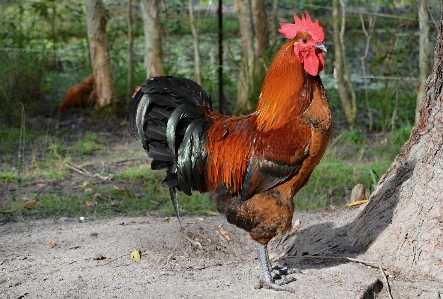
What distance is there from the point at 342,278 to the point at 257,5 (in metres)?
6.15

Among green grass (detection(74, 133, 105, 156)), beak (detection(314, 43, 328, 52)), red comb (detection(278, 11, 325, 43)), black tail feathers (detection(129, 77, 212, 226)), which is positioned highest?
red comb (detection(278, 11, 325, 43))

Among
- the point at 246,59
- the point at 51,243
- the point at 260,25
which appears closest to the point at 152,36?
the point at 246,59

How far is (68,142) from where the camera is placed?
342 inches

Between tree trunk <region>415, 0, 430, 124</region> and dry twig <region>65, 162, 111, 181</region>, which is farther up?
tree trunk <region>415, 0, 430, 124</region>

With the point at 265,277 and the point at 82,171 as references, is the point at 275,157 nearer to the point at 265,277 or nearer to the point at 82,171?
the point at 265,277

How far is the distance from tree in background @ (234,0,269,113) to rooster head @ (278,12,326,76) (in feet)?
14.7

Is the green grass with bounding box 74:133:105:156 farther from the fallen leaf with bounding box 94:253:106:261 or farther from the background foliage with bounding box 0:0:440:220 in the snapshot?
the fallen leaf with bounding box 94:253:106:261

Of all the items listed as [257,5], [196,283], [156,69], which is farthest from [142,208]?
[257,5]

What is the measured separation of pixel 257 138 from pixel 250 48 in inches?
189

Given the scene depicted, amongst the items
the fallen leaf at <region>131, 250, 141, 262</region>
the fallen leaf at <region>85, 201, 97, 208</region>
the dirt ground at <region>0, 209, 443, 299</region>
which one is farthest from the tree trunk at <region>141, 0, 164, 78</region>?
the fallen leaf at <region>131, 250, 141, 262</region>

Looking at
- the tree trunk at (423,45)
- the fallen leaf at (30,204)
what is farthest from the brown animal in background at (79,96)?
the tree trunk at (423,45)

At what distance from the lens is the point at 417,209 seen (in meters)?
4.29

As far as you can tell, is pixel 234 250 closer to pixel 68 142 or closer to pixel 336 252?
pixel 336 252

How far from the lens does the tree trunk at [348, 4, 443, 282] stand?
4.17 metres
